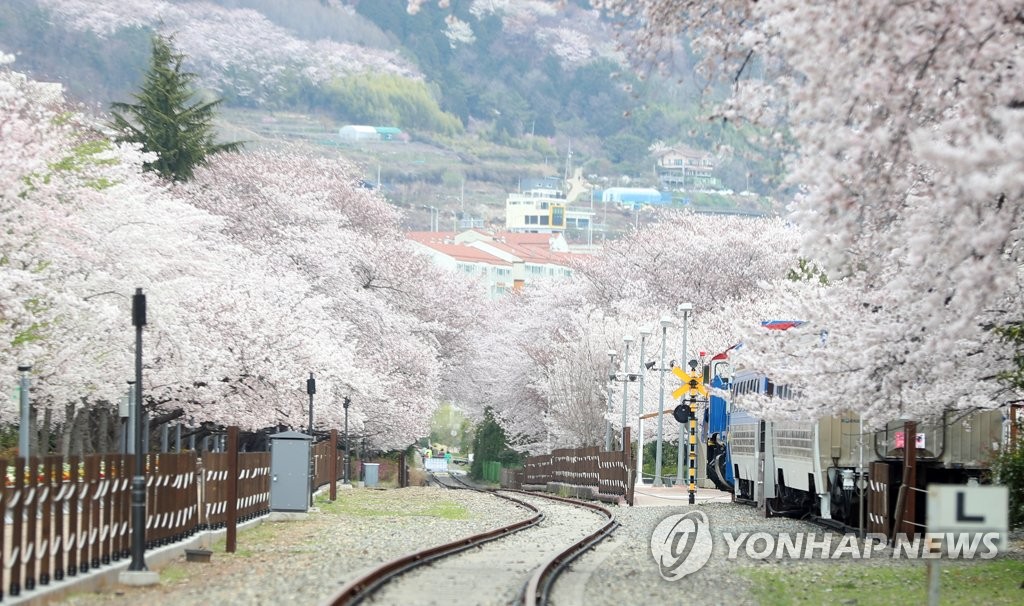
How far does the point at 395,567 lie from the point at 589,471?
107ft

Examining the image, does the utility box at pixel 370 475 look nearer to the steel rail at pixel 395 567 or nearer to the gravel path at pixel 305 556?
the gravel path at pixel 305 556

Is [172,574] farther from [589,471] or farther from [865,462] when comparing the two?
[589,471]

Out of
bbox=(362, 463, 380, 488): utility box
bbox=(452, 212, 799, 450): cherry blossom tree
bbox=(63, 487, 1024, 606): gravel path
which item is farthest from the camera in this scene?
bbox=(452, 212, 799, 450): cherry blossom tree

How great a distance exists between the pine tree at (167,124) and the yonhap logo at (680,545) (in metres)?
38.1

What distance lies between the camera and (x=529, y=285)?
109312mm

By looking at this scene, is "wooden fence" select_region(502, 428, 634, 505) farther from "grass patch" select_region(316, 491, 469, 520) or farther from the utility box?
the utility box

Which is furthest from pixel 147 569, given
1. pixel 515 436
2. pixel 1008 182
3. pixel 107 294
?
pixel 515 436

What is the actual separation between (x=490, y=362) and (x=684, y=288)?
1507 cm

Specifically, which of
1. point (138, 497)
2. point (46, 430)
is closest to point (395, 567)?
point (138, 497)

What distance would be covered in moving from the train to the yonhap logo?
200 centimetres

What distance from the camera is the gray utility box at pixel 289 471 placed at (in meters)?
30.4

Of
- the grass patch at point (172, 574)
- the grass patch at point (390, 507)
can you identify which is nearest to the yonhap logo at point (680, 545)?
the grass patch at point (172, 574)

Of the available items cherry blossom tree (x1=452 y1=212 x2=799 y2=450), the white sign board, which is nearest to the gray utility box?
the white sign board

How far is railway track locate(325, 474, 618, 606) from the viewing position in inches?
635
